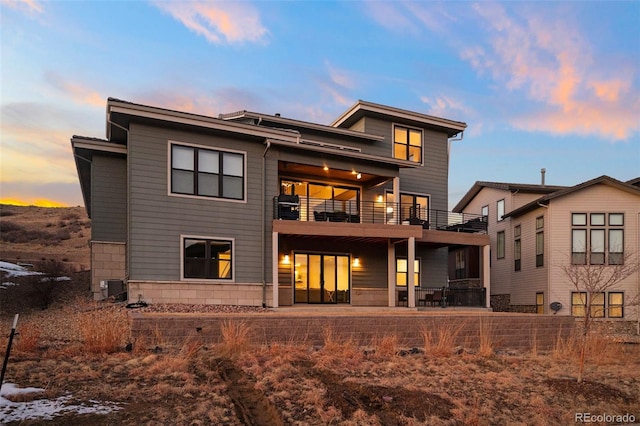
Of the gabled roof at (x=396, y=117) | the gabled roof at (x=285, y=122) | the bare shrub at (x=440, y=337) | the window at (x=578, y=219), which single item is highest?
the gabled roof at (x=396, y=117)

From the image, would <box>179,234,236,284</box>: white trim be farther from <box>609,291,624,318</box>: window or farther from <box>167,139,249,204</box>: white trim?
<box>609,291,624,318</box>: window

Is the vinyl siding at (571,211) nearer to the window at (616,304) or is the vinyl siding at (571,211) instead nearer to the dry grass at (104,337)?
the window at (616,304)

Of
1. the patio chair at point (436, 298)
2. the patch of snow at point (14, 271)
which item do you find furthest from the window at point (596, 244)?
the patch of snow at point (14, 271)

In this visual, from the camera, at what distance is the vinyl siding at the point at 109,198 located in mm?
18688

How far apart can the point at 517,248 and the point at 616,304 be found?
234 inches

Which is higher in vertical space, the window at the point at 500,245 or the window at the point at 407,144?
the window at the point at 407,144

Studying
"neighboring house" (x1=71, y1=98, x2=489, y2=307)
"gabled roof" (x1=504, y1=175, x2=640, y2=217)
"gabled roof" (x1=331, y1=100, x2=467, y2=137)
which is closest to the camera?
"neighboring house" (x1=71, y1=98, x2=489, y2=307)

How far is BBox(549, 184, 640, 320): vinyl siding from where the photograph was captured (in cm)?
2442

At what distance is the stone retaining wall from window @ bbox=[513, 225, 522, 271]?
13938 mm

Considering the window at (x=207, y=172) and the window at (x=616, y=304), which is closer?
the window at (x=207, y=172)

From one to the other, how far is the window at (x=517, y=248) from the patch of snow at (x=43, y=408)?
2615 centimetres

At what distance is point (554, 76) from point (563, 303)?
10914 millimetres

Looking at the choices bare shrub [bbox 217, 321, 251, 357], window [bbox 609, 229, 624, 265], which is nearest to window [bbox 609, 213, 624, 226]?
window [bbox 609, 229, 624, 265]

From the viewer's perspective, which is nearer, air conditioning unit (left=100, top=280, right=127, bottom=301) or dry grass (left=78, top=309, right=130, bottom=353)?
dry grass (left=78, top=309, right=130, bottom=353)
